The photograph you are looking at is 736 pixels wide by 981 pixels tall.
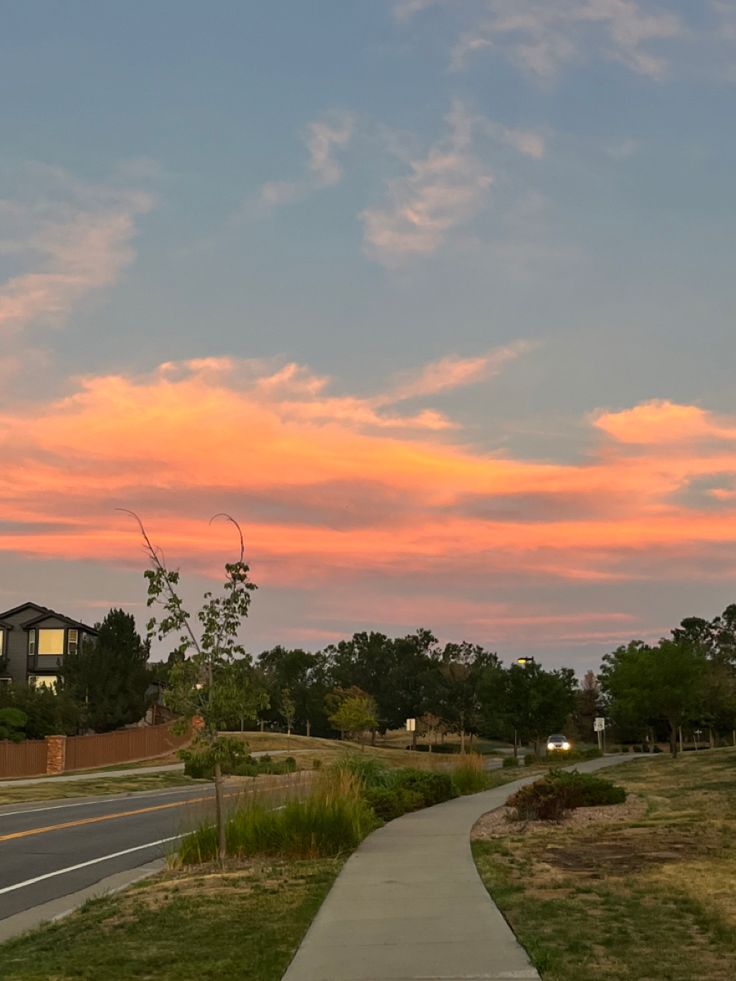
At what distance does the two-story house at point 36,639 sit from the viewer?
244 ft

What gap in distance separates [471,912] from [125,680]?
53.6m

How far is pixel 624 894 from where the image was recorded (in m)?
11.5

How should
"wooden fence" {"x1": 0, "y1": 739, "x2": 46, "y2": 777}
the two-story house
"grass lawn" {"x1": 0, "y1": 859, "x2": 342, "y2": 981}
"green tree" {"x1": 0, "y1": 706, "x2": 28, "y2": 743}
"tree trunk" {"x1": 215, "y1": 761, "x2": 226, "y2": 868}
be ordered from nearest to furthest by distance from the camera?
1. "grass lawn" {"x1": 0, "y1": 859, "x2": 342, "y2": 981}
2. "tree trunk" {"x1": 215, "y1": 761, "x2": 226, "y2": 868}
3. "wooden fence" {"x1": 0, "y1": 739, "x2": 46, "y2": 777}
4. "green tree" {"x1": 0, "y1": 706, "x2": 28, "y2": 743}
5. the two-story house

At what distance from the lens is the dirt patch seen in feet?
60.2

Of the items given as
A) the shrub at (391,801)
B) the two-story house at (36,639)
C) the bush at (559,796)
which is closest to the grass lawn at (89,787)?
the shrub at (391,801)

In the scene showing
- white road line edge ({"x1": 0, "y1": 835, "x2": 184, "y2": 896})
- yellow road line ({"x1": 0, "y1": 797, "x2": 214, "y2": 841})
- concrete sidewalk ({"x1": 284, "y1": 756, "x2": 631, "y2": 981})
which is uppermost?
concrete sidewalk ({"x1": 284, "y1": 756, "x2": 631, "y2": 981})

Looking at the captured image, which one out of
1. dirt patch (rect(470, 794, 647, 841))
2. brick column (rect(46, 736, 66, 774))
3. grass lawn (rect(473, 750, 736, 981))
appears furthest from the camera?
brick column (rect(46, 736, 66, 774))

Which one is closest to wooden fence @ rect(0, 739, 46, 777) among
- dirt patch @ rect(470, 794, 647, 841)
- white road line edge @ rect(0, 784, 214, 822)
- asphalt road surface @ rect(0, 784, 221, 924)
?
white road line edge @ rect(0, 784, 214, 822)

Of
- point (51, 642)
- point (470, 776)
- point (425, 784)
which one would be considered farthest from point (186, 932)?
point (51, 642)

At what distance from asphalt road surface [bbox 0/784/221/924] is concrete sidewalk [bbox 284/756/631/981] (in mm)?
3723

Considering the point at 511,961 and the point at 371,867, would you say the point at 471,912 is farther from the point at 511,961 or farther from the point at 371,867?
the point at 371,867

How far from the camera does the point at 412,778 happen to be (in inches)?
1000

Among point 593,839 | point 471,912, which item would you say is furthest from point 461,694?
point 471,912

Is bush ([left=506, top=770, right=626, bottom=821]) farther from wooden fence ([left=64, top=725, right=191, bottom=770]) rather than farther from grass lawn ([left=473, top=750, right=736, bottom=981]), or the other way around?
wooden fence ([left=64, top=725, right=191, bottom=770])
